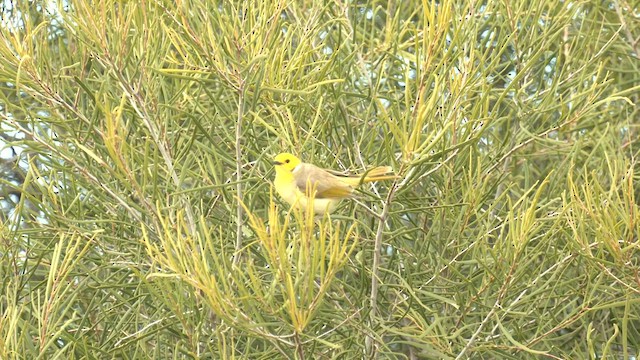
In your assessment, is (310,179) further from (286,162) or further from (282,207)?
(282,207)

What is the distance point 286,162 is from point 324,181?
0.40 ft

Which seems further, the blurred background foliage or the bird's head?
the bird's head

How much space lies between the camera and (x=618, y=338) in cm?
321

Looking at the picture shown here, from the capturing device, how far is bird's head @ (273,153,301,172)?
2602mm

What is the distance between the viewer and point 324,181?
8.41ft

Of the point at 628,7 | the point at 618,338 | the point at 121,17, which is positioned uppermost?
the point at 121,17

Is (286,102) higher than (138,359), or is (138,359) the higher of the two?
(286,102)

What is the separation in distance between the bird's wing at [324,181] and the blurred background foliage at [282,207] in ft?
0.22

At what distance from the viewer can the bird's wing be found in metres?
2.54

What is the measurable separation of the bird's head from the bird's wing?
27mm

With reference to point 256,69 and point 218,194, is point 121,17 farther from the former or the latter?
point 218,194

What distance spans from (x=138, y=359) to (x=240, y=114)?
0.81 m

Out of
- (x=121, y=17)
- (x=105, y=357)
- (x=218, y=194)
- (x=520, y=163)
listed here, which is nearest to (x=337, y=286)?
(x=218, y=194)

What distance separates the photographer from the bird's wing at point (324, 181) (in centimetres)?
254
